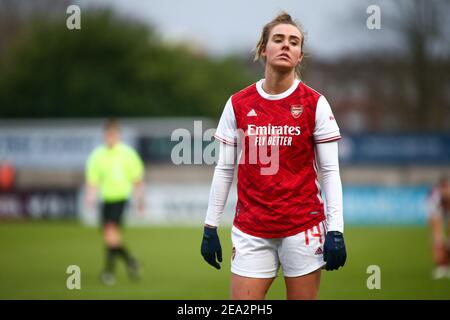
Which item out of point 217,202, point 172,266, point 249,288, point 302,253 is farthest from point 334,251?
point 172,266

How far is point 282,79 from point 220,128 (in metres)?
0.59

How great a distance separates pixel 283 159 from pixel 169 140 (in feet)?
89.5

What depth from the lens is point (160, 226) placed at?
2953 cm

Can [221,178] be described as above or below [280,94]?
below

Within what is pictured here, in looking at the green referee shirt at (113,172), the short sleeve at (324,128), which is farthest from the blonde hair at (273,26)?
the green referee shirt at (113,172)

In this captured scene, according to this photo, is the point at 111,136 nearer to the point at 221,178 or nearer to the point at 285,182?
the point at 221,178

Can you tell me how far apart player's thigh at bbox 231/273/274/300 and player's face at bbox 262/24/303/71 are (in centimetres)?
150

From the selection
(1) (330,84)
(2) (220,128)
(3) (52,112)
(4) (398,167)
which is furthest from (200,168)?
(2) (220,128)

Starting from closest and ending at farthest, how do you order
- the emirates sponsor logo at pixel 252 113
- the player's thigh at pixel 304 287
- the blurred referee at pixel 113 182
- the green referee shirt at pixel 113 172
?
the player's thigh at pixel 304 287, the emirates sponsor logo at pixel 252 113, the blurred referee at pixel 113 182, the green referee shirt at pixel 113 172

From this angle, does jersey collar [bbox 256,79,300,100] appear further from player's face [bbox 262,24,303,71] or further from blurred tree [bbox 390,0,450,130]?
blurred tree [bbox 390,0,450,130]

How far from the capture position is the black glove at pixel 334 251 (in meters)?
6.23

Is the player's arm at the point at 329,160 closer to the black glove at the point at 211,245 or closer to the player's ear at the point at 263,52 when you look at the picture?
the player's ear at the point at 263,52

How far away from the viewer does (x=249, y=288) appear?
20.7 feet

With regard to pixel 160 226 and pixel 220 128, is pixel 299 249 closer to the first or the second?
pixel 220 128
